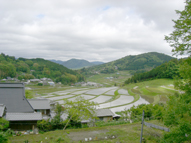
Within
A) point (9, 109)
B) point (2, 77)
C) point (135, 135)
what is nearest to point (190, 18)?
point (135, 135)

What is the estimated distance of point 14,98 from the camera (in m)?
15.3

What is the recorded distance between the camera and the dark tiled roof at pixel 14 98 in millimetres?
14865

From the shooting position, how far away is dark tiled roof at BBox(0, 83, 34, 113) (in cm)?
1486

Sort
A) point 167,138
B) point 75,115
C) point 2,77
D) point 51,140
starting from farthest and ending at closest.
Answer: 1. point 2,77
2. point 75,115
3. point 51,140
4. point 167,138

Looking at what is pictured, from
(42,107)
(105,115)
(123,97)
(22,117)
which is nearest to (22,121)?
(22,117)

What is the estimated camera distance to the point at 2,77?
78375 millimetres

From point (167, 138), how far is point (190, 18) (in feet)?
18.7

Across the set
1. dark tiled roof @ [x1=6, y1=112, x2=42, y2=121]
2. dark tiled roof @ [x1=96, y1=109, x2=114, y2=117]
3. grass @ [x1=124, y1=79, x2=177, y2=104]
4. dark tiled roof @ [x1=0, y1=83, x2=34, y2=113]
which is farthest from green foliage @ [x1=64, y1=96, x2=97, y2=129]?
grass @ [x1=124, y1=79, x2=177, y2=104]

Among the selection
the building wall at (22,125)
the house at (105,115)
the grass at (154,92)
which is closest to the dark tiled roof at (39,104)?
the building wall at (22,125)

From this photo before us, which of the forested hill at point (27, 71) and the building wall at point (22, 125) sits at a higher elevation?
the forested hill at point (27, 71)

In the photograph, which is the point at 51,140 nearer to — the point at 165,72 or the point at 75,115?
the point at 75,115

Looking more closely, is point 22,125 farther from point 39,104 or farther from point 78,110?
point 39,104

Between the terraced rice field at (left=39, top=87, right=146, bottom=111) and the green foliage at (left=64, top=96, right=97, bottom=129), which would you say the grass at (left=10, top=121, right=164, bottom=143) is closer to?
the green foliage at (left=64, top=96, right=97, bottom=129)

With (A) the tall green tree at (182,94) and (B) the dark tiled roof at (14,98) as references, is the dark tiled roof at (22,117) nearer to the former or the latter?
(B) the dark tiled roof at (14,98)
